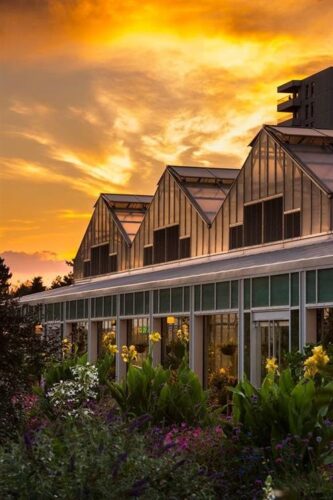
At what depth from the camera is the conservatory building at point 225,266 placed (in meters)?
25.5

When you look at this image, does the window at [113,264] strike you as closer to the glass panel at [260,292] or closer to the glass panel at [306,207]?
the glass panel at [306,207]

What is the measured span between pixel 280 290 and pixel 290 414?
535 inches

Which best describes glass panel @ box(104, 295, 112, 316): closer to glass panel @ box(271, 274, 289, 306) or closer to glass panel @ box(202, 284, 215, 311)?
glass panel @ box(202, 284, 215, 311)

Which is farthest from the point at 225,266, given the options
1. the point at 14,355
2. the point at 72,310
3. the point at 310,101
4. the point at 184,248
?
the point at 310,101

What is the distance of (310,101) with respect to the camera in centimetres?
13675

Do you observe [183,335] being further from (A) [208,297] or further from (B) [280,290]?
(B) [280,290]

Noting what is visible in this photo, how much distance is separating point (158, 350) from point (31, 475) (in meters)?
27.1

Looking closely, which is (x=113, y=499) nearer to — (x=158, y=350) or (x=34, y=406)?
(x=34, y=406)

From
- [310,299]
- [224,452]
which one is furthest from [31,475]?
[310,299]

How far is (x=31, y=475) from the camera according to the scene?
817cm

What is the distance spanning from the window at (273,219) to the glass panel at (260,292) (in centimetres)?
1157

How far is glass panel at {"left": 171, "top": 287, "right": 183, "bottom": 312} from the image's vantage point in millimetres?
31516

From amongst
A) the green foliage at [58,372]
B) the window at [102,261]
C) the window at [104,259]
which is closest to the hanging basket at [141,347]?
the green foliage at [58,372]

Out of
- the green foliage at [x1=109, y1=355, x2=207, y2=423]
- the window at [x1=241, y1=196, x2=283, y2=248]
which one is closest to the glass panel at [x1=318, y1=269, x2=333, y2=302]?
the green foliage at [x1=109, y1=355, x2=207, y2=423]
